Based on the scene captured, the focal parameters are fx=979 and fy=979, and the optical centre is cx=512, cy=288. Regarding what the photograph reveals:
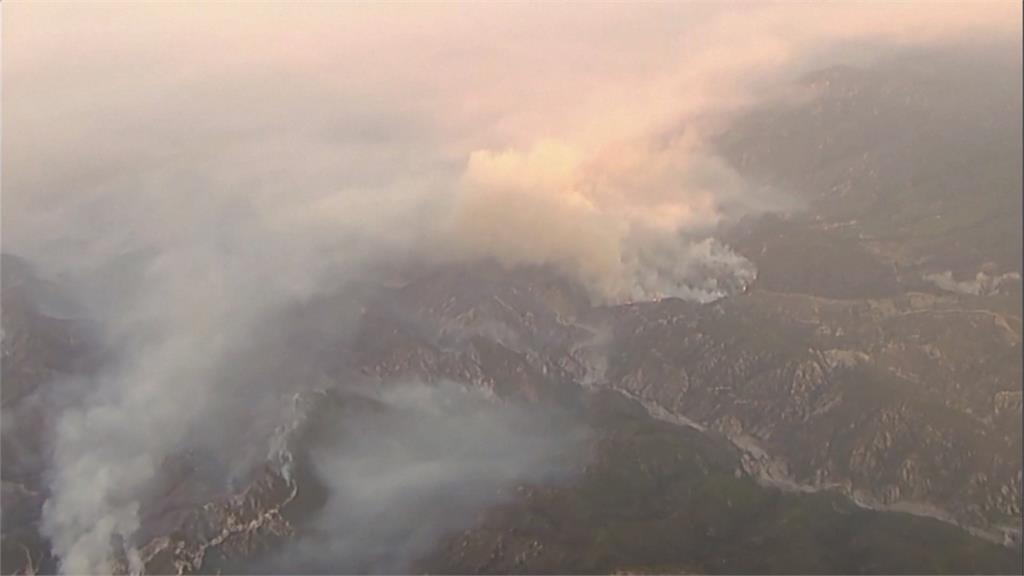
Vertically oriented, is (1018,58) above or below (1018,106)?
above

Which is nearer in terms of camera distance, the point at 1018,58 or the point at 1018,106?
the point at 1018,58
